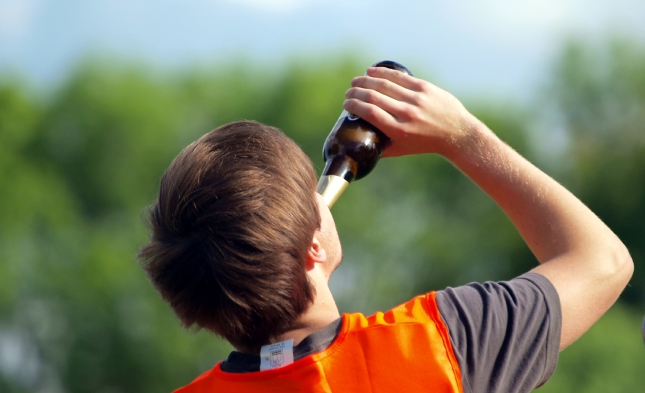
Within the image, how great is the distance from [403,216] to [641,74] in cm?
880

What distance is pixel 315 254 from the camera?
5.17 ft

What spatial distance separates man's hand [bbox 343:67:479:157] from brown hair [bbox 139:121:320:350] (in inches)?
8.3

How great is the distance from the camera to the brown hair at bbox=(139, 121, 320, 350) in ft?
4.91

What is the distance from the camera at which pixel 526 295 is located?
1.48 m

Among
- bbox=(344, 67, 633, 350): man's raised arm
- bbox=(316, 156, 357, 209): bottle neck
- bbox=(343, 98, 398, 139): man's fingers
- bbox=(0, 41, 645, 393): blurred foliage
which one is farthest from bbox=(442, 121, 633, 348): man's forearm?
→ bbox=(0, 41, 645, 393): blurred foliage

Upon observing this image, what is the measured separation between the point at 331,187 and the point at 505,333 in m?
0.55

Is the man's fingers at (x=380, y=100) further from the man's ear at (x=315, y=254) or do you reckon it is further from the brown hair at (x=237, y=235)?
the man's ear at (x=315, y=254)

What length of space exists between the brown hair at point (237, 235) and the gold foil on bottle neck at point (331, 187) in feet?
0.60

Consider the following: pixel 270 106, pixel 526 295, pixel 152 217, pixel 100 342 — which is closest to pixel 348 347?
pixel 526 295

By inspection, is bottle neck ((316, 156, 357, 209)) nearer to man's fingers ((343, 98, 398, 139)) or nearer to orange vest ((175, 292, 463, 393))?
man's fingers ((343, 98, 398, 139))

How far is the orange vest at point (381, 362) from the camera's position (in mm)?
1432

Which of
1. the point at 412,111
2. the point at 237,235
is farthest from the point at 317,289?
the point at 412,111

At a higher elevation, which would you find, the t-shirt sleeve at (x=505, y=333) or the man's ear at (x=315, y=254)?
the man's ear at (x=315, y=254)

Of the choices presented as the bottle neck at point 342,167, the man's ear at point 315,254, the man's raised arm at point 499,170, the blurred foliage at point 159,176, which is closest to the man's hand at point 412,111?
the man's raised arm at point 499,170
